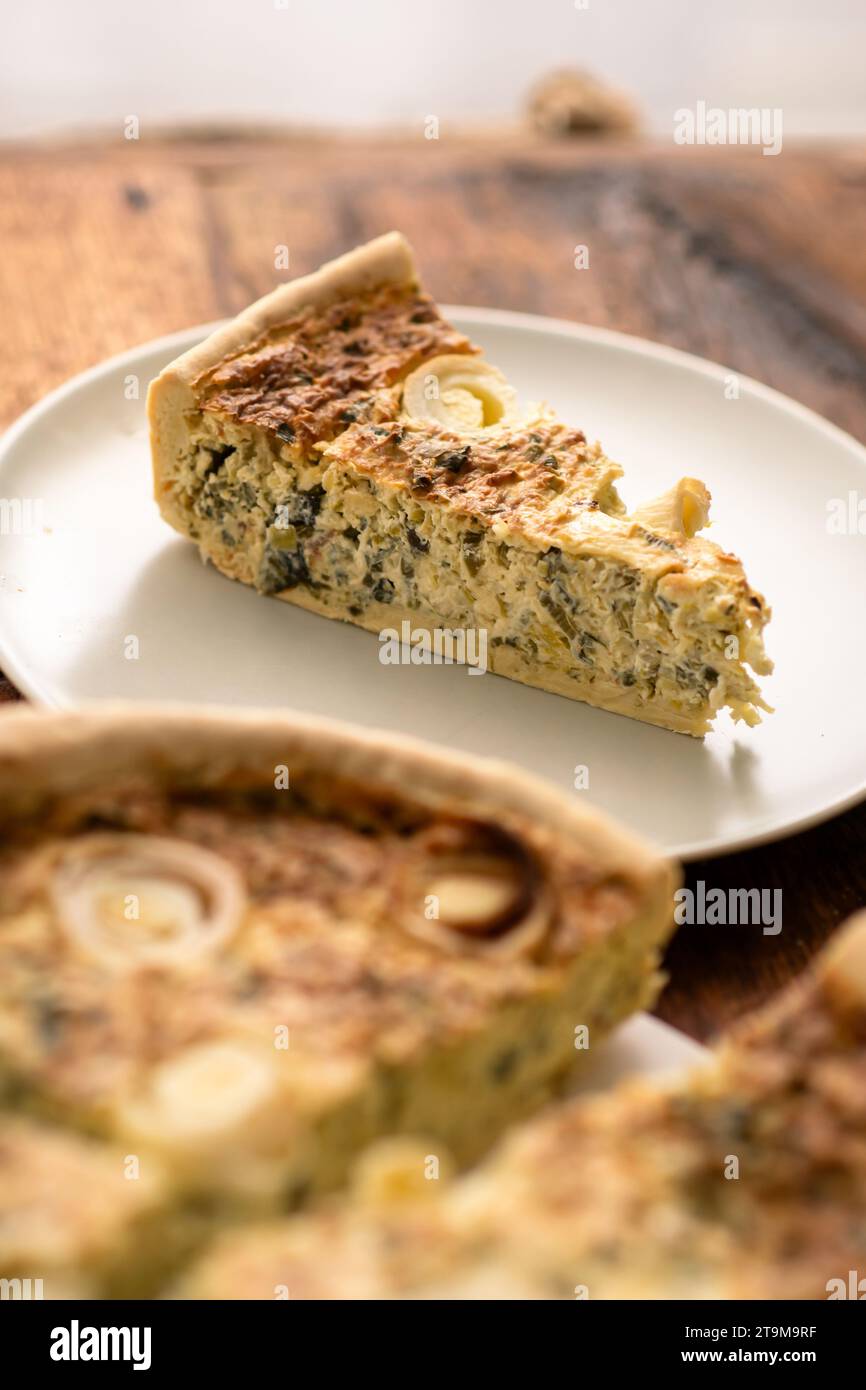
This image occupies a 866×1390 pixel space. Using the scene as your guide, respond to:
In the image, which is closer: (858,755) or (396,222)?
(858,755)

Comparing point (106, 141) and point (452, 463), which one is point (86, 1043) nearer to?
point (452, 463)

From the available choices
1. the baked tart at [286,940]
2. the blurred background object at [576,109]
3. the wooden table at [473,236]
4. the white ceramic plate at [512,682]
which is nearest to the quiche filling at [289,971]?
the baked tart at [286,940]

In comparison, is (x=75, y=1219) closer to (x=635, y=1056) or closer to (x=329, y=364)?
(x=635, y=1056)

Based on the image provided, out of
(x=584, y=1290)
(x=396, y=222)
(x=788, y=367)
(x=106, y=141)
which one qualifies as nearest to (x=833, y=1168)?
(x=584, y=1290)

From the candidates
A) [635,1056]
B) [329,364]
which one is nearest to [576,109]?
[329,364]
